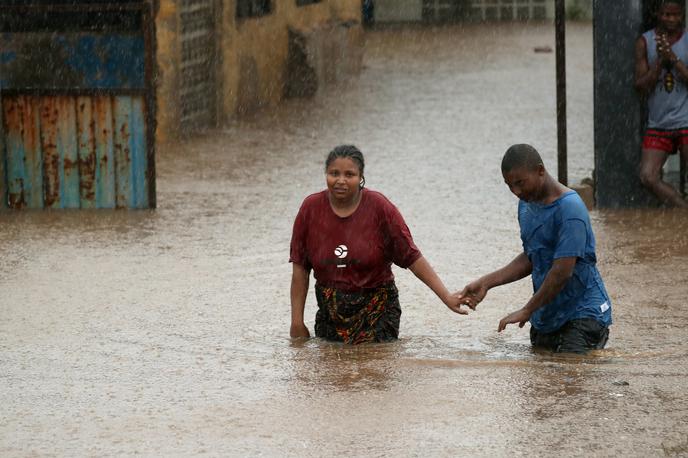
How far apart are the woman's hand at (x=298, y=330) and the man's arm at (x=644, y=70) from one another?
16.1 ft

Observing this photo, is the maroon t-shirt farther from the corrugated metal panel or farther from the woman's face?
the corrugated metal panel

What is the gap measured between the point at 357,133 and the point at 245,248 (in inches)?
268

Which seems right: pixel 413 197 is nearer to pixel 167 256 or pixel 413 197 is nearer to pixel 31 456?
pixel 167 256

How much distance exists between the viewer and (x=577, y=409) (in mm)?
5473

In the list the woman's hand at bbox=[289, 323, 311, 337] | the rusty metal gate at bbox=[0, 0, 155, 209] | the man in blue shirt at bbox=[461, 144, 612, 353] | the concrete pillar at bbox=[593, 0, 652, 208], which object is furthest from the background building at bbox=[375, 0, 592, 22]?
the man in blue shirt at bbox=[461, 144, 612, 353]

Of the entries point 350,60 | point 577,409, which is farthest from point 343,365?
point 350,60

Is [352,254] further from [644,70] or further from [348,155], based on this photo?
[644,70]

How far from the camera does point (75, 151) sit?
37.9ft

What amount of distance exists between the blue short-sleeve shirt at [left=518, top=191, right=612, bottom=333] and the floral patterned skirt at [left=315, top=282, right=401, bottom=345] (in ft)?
2.41

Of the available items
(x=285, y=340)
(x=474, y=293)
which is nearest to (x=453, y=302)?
(x=474, y=293)

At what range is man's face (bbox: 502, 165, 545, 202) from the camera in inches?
239

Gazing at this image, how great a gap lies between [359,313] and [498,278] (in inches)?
28.8

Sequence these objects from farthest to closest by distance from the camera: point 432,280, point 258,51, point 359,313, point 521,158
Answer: point 258,51, point 359,313, point 432,280, point 521,158

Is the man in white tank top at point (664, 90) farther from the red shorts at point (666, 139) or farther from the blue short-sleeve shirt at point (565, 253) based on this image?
the blue short-sleeve shirt at point (565, 253)
